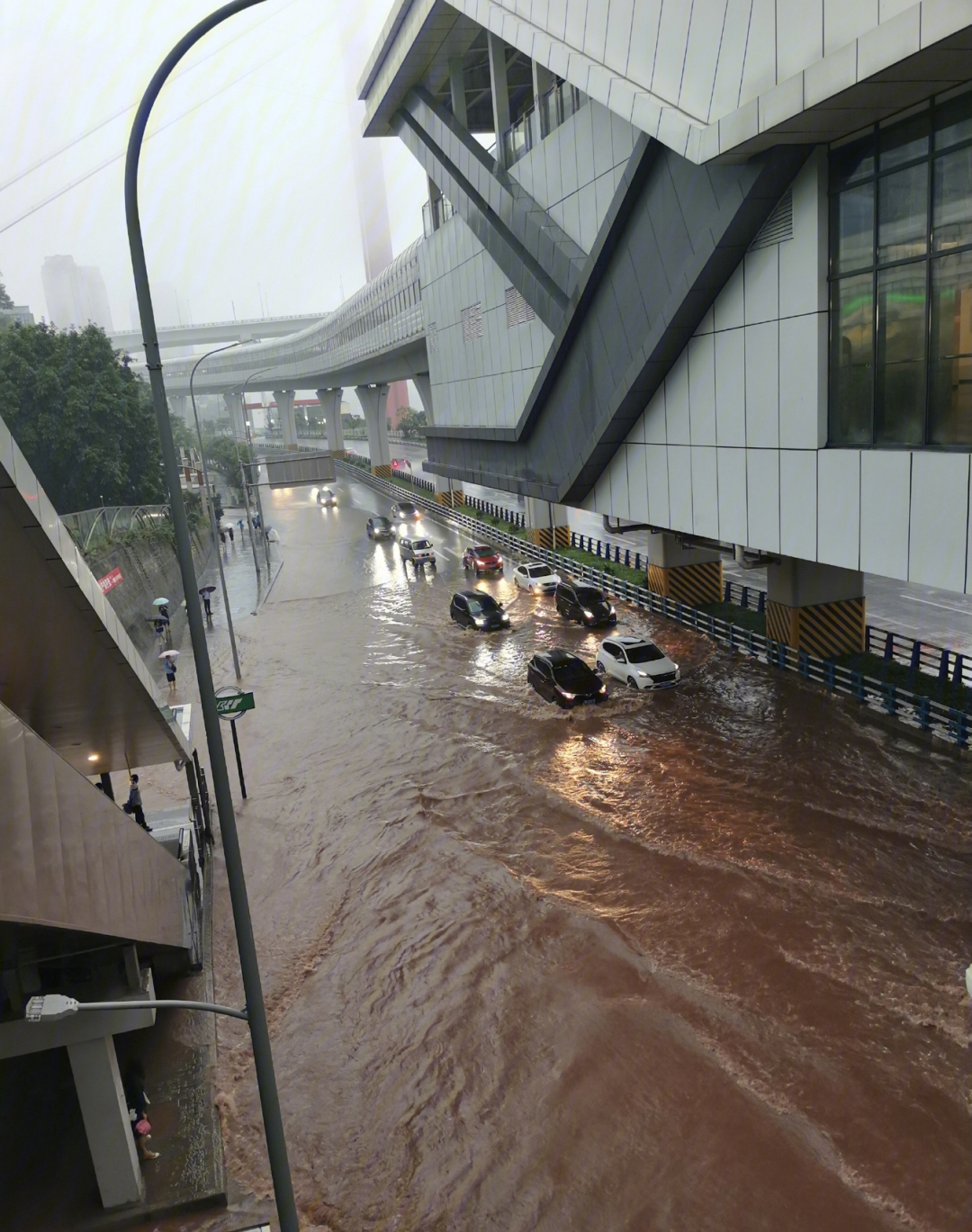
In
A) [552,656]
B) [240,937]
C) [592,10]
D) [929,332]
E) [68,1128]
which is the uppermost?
[592,10]

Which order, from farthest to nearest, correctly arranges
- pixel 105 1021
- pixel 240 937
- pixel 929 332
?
pixel 929 332, pixel 105 1021, pixel 240 937

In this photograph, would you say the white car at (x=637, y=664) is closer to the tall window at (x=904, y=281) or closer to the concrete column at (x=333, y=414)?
the tall window at (x=904, y=281)

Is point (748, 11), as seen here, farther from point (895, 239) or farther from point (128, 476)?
point (128, 476)

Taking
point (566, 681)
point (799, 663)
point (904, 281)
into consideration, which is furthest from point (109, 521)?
point (904, 281)

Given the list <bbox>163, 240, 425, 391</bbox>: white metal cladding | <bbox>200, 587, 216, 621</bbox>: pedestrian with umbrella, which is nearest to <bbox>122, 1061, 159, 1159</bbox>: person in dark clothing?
<bbox>163, 240, 425, 391</bbox>: white metal cladding

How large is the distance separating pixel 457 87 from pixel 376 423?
5912 centimetres

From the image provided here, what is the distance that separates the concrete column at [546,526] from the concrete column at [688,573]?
11.9m

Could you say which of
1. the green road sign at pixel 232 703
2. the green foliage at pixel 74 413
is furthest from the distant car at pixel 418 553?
the green road sign at pixel 232 703

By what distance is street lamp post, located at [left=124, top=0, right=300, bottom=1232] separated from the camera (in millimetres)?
6090

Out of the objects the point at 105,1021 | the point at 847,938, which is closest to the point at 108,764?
the point at 105,1021

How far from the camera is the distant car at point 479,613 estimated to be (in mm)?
31203

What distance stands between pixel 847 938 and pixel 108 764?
13.5 m

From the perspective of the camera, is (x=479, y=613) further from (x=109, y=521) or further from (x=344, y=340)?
(x=344, y=340)

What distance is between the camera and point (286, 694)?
27000 millimetres
